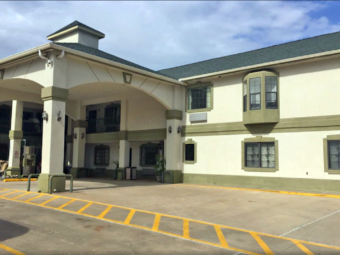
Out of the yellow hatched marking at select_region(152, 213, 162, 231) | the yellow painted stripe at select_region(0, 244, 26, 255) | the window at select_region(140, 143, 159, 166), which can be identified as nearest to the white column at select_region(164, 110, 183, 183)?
the window at select_region(140, 143, 159, 166)

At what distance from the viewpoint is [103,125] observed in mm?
27125

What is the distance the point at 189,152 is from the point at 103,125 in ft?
31.7

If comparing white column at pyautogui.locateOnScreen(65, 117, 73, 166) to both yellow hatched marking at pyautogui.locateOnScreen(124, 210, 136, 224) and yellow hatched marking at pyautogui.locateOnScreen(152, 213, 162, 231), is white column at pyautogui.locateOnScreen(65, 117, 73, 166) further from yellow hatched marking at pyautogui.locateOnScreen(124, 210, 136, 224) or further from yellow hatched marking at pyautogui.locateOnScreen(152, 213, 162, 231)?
yellow hatched marking at pyautogui.locateOnScreen(152, 213, 162, 231)

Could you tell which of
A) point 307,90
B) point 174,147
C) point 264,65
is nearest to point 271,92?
point 264,65

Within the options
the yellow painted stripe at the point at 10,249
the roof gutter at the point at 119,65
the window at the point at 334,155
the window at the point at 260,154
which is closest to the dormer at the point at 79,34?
the roof gutter at the point at 119,65

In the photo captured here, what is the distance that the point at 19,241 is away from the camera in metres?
6.57

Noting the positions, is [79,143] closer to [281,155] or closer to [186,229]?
[281,155]

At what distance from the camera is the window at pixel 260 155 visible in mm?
17312

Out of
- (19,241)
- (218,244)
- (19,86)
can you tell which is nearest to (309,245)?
(218,244)

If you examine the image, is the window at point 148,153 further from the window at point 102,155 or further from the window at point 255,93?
the window at point 255,93

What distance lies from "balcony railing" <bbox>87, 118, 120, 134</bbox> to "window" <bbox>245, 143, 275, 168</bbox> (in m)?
12.0

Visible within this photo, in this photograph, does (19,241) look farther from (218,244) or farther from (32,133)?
(32,133)

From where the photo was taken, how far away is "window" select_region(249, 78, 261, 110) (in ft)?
57.3

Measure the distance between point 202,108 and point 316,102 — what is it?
6.75 meters
